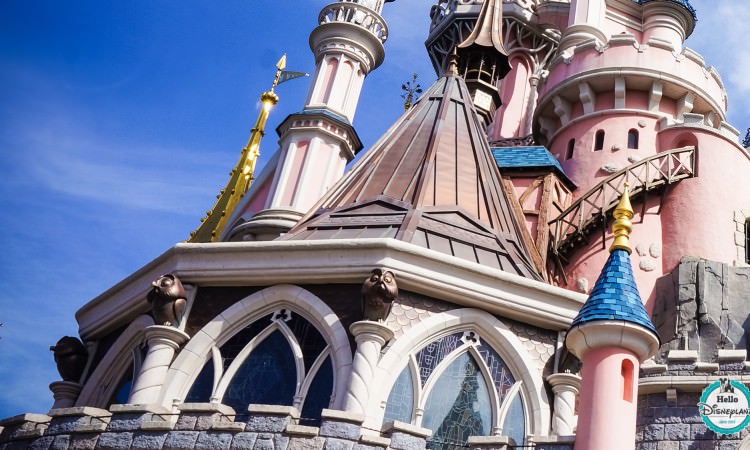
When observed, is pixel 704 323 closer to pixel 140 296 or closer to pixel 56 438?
pixel 140 296

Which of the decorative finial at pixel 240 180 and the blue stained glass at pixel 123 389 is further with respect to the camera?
the decorative finial at pixel 240 180

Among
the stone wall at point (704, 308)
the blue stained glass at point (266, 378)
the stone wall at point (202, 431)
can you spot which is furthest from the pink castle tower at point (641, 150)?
the stone wall at point (202, 431)

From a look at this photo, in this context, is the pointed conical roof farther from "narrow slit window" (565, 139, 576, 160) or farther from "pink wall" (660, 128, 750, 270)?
"narrow slit window" (565, 139, 576, 160)

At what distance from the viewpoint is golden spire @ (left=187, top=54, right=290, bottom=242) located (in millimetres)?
26516

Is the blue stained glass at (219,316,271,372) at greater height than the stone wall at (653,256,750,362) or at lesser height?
lesser

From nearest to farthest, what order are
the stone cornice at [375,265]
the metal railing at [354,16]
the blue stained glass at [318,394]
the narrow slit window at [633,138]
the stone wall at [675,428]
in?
the stone wall at [675,428], the blue stained glass at [318,394], the stone cornice at [375,265], the narrow slit window at [633,138], the metal railing at [354,16]

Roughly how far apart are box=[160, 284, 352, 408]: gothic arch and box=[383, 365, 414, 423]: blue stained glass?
25.4 inches

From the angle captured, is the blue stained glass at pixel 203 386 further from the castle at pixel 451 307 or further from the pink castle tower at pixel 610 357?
the pink castle tower at pixel 610 357

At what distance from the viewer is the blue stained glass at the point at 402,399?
35.9ft

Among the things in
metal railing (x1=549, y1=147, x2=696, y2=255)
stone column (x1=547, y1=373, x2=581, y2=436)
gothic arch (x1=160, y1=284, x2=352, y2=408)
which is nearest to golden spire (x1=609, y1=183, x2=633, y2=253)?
stone column (x1=547, y1=373, x2=581, y2=436)

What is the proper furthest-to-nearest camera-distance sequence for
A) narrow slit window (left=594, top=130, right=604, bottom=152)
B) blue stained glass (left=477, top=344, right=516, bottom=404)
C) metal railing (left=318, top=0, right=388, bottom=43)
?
metal railing (left=318, top=0, right=388, bottom=43) → narrow slit window (left=594, top=130, right=604, bottom=152) → blue stained glass (left=477, top=344, right=516, bottom=404)

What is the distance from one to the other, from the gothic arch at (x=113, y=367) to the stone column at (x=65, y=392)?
0.50ft

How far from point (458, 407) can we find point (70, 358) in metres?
5.70

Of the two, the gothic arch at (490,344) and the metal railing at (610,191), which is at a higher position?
the metal railing at (610,191)
